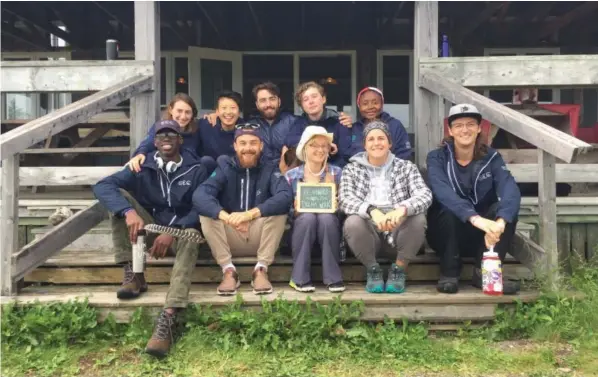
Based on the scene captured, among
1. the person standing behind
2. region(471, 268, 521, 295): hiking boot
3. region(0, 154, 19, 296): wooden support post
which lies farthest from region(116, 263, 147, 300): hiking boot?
region(471, 268, 521, 295): hiking boot

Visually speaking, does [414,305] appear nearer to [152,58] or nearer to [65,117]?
[65,117]

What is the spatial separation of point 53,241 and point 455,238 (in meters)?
2.52

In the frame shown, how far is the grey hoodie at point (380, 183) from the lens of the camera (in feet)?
10.4

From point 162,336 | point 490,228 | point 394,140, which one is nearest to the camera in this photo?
point 162,336

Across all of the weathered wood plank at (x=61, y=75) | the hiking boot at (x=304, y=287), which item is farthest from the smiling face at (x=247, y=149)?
the weathered wood plank at (x=61, y=75)

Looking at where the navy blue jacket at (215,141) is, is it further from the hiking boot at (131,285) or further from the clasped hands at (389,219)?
the clasped hands at (389,219)

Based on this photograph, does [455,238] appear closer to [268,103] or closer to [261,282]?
[261,282]

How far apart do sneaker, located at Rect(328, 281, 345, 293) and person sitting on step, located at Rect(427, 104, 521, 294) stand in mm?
591

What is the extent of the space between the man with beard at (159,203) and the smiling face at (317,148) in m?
Answer: 0.73

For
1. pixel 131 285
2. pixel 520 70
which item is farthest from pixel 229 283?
pixel 520 70

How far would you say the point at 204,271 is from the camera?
10.7 feet

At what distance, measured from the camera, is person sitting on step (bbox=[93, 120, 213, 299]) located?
10.1 ft

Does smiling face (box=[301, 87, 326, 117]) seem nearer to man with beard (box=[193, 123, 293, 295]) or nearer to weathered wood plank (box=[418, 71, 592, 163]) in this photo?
man with beard (box=[193, 123, 293, 295])

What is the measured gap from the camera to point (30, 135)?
9.52 feet
